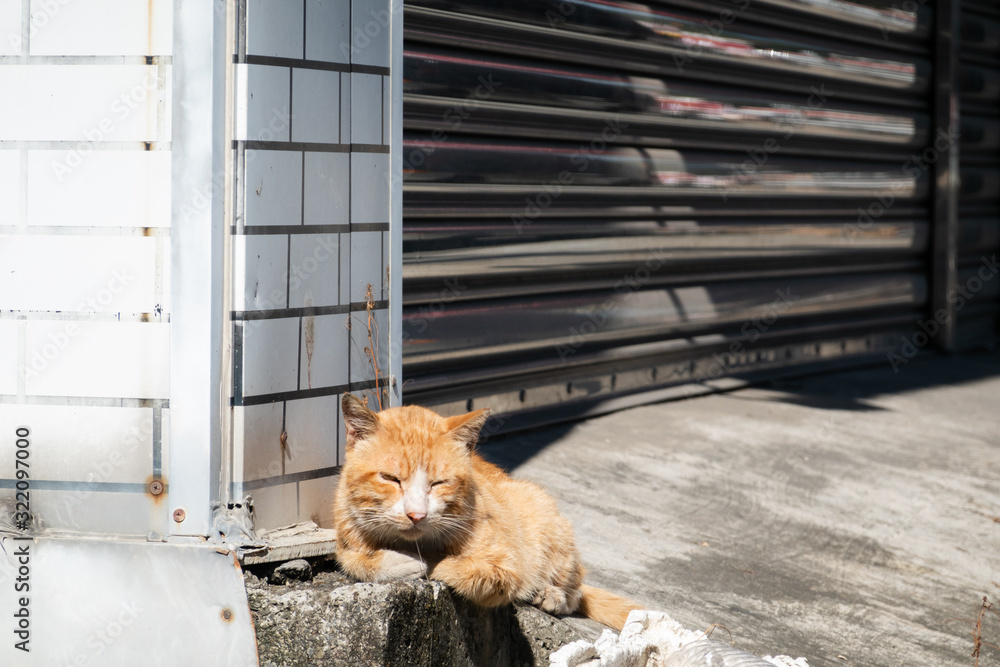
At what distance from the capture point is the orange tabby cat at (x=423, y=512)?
7.61 feet

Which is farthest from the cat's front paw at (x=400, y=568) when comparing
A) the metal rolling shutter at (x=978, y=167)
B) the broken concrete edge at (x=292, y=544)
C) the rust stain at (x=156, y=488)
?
the metal rolling shutter at (x=978, y=167)

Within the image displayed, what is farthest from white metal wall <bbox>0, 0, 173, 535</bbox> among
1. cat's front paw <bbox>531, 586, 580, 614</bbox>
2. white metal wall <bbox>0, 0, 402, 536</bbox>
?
cat's front paw <bbox>531, 586, 580, 614</bbox>

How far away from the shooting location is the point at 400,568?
2357 millimetres

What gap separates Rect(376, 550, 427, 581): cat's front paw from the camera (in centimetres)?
235

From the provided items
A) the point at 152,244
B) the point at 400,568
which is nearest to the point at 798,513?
the point at 400,568

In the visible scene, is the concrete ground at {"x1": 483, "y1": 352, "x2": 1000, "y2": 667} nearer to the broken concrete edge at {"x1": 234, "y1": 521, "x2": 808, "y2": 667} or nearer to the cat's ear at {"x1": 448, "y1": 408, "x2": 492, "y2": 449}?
the broken concrete edge at {"x1": 234, "y1": 521, "x2": 808, "y2": 667}

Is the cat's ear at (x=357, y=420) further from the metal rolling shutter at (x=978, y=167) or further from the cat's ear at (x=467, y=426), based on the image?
the metal rolling shutter at (x=978, y=167)

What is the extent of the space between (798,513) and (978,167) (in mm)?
5390

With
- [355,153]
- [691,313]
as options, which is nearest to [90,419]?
[355,153]

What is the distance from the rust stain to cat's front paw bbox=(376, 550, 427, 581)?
63 centimetres

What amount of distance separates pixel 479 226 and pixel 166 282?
230 centimetres

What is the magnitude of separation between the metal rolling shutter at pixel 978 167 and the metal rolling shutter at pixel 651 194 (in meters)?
0.59

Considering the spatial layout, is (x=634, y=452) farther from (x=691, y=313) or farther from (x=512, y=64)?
(x=512, y=64)

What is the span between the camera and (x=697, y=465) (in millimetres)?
4629
